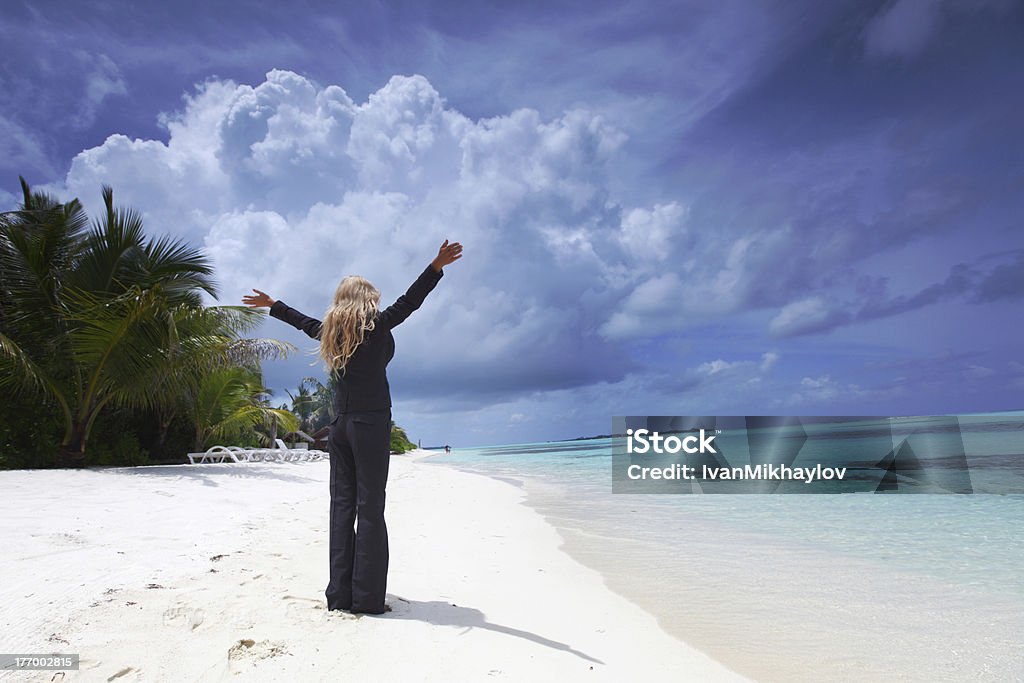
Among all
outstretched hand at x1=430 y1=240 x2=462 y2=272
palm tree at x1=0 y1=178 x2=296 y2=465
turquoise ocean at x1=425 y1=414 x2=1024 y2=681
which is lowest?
turquoise ocean at x1=425 y1=414 x2=1024 y2=681

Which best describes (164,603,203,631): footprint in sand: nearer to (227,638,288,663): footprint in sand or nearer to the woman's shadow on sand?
(227,638,288,663): footprint in sand

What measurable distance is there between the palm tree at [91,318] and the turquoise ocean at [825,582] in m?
8.51

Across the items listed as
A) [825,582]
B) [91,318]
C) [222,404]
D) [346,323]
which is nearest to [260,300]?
[346,323]

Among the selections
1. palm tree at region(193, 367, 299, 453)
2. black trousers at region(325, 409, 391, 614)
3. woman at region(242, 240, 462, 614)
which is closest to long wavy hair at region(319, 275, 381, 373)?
woman at region(242, 240, 462, 614)

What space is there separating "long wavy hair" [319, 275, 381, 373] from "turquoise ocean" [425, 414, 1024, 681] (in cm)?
247

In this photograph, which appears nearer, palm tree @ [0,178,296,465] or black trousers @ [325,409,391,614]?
black trousers @ [325,409,391,614]

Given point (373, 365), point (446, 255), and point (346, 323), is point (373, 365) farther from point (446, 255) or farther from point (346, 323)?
point (446, 255)

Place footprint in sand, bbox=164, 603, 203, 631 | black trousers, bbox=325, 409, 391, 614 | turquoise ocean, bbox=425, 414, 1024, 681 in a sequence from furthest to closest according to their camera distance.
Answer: black trousers, bbox=325, 409, 391, 614
turquoise ocean, bbox=425, 414, 1024, 681
footprint in sand, bbox=164, 603, 203, 631

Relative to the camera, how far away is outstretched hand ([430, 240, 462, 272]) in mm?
3428

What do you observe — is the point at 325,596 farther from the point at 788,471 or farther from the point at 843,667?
the point at 788,471

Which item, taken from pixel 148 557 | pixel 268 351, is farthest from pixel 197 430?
pixel 148 557

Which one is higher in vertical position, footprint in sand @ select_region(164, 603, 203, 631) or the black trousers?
the black trousers

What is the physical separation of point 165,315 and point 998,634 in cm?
1301

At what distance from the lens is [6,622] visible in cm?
287
